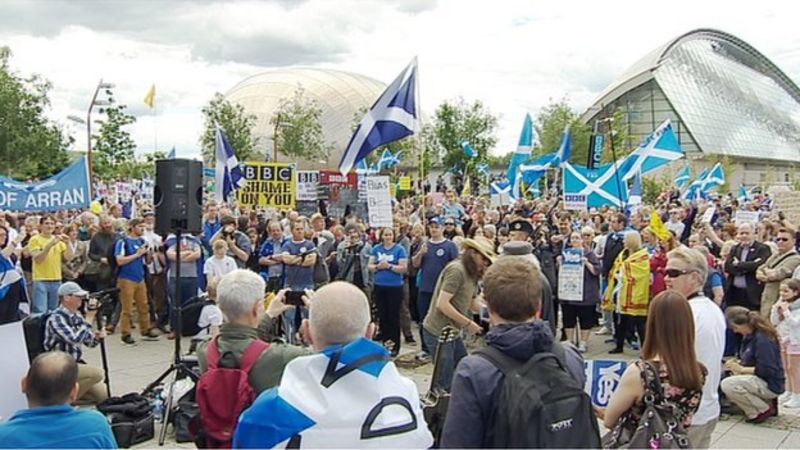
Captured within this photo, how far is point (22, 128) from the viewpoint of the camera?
109ft

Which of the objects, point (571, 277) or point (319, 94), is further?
point (319, 94)

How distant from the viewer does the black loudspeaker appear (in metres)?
8.22

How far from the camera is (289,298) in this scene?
4.55 metres

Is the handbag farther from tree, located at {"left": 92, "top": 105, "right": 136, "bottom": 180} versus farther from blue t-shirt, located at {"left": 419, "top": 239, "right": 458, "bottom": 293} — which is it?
tree, located at {"left": 92, "top": 105, "right": 136, "bottom": 180}

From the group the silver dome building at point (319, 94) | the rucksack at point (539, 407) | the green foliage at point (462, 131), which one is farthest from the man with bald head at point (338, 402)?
the silver dome building at point (319, 94)

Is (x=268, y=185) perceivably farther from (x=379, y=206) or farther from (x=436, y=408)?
(x=436, y=408)

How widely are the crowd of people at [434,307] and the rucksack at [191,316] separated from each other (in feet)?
0.83

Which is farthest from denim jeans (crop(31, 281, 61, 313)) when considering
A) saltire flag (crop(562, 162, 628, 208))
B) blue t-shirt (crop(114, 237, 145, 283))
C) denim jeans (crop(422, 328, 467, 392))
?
saltire flag (crop(562, 162, 628, 208))

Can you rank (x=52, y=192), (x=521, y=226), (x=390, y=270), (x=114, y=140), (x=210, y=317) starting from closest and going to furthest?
(x=521, y=226), (x=210, y=317), (x=390, y=270), (x=52, y=192), (x=114, y=140)

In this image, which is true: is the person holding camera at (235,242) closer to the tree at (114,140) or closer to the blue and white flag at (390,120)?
the blue and white flag at (390,120)

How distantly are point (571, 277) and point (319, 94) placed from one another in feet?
326

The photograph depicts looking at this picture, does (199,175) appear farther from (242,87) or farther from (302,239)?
(242,87)

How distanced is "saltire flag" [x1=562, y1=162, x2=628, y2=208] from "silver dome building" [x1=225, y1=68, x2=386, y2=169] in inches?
3249

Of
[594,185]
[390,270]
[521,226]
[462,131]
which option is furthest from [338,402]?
[462,131]
